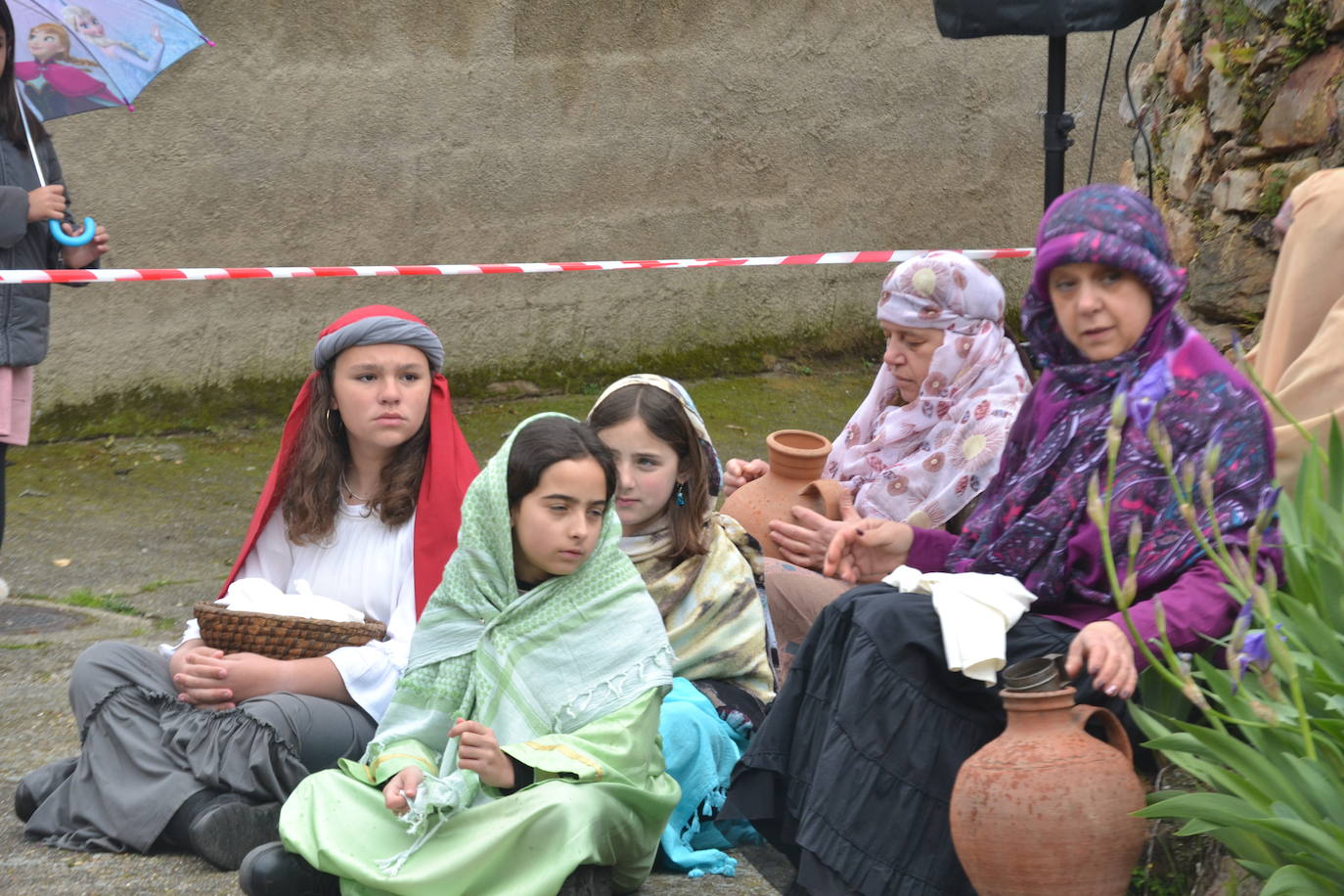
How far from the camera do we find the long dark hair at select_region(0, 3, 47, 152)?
529cm

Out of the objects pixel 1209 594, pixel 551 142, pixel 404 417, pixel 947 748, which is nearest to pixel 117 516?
pixel 551 142

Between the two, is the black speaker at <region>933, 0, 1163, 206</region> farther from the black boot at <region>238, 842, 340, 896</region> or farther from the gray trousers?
the black boot at <region>238, 842, 340, 896</region>

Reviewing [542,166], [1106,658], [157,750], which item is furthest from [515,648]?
[542,166]

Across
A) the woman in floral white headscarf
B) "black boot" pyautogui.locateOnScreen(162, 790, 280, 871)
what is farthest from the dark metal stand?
"black boot" pyautogui.locateOnScreen(162, 790, 280, 871)

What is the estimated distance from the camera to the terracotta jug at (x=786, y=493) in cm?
400

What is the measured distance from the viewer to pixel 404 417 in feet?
12.3

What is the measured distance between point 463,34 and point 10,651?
12.5 ft

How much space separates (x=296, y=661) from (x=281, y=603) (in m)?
0.20

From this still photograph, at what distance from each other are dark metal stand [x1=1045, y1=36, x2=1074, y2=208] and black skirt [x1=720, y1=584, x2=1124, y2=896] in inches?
114

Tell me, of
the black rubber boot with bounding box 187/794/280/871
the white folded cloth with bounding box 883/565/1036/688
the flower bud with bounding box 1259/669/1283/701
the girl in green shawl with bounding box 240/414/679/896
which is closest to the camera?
the flower bud with bounding box 1259/669/1283/701

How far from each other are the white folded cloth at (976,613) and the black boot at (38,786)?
6.16 ft

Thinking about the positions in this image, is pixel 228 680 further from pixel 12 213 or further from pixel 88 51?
pixel 88 51

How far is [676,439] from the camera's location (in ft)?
12.3

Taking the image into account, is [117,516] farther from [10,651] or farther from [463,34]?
[463,34]
